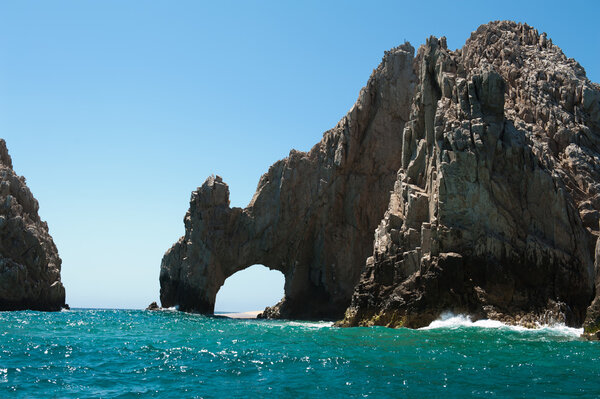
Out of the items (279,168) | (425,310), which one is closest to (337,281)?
(279,168)

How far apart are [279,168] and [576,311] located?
40309mm

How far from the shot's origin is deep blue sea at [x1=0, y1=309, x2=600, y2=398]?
1548 cm

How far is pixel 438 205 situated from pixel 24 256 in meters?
52.6

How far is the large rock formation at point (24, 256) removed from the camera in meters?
64.9

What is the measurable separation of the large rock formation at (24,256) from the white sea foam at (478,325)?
50437 mm

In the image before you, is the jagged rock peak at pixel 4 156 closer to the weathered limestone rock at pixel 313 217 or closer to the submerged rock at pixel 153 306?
the submerged rock at pixel 153 306

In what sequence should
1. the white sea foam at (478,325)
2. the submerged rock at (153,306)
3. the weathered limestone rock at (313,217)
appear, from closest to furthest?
the white sea foam at (478,325) → the weathered limestone rock at (313,217) → the submerged rock at (153,306)

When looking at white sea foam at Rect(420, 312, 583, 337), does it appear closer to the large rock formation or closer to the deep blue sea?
the deep blue sea

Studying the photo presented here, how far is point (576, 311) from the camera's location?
36500 mm

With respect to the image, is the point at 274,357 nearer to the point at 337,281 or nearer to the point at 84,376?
the point at 84,376

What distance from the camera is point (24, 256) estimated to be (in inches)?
2687

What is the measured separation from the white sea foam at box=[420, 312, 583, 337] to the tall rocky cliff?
49 centimetres

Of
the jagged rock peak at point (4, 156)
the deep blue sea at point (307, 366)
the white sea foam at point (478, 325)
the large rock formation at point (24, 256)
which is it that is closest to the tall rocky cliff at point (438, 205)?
the white sea foam at point (478, 325)

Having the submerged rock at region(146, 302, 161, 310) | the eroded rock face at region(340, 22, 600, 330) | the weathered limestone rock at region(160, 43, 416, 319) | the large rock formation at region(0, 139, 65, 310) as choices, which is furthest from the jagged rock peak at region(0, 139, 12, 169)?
the eroded rock face at region(340, 22, 600, 330)
